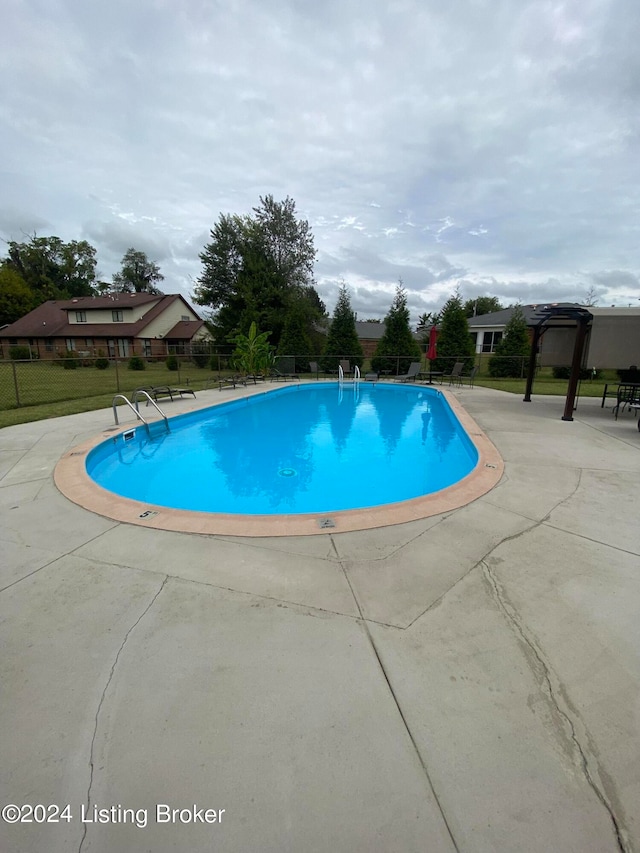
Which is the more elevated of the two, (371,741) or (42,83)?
(42,83)

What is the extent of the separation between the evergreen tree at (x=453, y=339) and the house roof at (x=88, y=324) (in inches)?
914

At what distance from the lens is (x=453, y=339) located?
1859 cm

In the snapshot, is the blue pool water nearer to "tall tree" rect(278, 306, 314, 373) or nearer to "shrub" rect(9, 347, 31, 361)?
"tall tree" rect(278, 306, 314, 373)

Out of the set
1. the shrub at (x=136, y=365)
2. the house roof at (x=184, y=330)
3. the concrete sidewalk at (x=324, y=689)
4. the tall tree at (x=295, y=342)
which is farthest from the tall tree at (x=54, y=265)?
the concrete sidewalk at (x=324, y=689)

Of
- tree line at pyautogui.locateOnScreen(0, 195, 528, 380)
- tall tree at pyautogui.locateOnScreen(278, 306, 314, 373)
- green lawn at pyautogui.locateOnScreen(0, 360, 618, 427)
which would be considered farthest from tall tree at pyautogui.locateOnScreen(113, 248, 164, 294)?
tall tree at pyautogui.locateOnScreen(278, 306, 314, 373)

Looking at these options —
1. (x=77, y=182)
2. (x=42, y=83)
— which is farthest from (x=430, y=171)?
(x=77, y=182)

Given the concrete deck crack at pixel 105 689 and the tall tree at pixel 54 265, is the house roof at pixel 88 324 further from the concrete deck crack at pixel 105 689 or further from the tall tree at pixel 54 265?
the concrete deck crack at pixel 105 689

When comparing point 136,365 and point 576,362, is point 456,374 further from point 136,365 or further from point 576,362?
point 136,365

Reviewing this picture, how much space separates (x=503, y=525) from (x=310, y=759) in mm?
2682

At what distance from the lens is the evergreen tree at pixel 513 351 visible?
17.6 meters

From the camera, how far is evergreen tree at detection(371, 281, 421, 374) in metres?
19.2

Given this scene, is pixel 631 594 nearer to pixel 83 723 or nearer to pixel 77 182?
pixel 83 723

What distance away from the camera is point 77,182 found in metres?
14.0

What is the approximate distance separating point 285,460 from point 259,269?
62.9 feet
